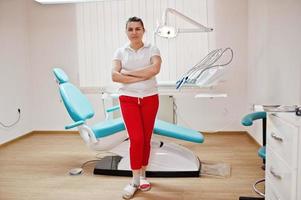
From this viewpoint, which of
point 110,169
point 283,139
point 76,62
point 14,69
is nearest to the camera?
point 283,139

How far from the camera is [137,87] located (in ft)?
7.39

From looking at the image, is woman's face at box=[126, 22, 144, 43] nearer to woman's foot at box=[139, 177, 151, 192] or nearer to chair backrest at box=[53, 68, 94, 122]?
chair backrest at box=[53, 68, 94, 122]

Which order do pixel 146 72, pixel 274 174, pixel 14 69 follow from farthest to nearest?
pixel 14 69, pixel 146 72, pixel 274 174

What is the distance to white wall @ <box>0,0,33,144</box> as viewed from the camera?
3.88 meters

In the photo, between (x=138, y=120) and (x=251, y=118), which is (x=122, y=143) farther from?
(x=251, y=118)

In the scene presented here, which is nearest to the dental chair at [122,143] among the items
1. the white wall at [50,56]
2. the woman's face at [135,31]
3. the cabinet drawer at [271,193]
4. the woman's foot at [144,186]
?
the woman's foot at [144,186]

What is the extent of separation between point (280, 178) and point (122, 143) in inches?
63.8

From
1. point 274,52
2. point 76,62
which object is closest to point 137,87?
point 274,52

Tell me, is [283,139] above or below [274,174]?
above

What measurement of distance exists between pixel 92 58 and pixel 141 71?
226cm

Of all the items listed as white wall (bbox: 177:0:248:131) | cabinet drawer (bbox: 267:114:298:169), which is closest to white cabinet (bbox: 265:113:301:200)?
cabinet drawer (bbox: 267:114:298:169)

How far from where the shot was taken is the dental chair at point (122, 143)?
2643 millimetres

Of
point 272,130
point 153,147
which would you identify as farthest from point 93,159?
point 272,130

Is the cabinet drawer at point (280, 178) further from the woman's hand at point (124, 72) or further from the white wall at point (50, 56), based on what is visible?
the white wall at point (50, 56)
